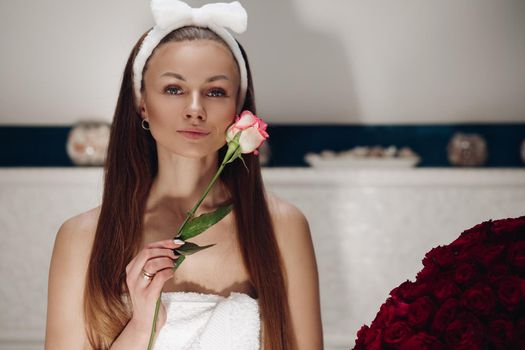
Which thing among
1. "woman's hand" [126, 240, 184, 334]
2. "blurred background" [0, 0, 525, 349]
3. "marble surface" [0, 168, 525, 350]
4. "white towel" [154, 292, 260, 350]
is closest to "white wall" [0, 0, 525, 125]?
"blurred background" [0, 0, 525, 349]

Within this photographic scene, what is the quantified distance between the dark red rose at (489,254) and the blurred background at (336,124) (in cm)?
146

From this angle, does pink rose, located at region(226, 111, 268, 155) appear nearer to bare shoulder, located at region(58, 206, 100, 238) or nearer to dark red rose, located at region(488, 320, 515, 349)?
dark red rose, located at region(488, 320, 515, 349)

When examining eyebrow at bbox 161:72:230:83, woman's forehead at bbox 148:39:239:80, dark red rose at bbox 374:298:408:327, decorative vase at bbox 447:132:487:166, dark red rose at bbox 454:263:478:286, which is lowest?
dark red rose at bbox 374:298:408:327

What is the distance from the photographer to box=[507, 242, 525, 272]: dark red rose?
0.65 meters

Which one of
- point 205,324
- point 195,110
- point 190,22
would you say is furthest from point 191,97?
point 205,324

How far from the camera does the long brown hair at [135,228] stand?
133cm

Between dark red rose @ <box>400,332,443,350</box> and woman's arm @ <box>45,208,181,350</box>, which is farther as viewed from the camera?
woman's arm @ <box>45,208,181,350</box>

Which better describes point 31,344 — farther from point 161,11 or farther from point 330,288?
point 161,11

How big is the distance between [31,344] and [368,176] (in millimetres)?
1194

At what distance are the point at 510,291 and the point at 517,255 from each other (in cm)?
4

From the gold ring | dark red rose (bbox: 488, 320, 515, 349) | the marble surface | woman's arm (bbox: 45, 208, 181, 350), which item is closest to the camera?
dark red rose (bbox: 488, 320, 515, 349)

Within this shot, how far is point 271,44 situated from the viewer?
2.28 meters

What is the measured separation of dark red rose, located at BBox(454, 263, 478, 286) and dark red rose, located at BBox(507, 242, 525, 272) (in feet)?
0.11

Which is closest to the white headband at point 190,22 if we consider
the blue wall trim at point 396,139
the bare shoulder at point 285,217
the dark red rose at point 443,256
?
the bare shoulder at point 285,217
